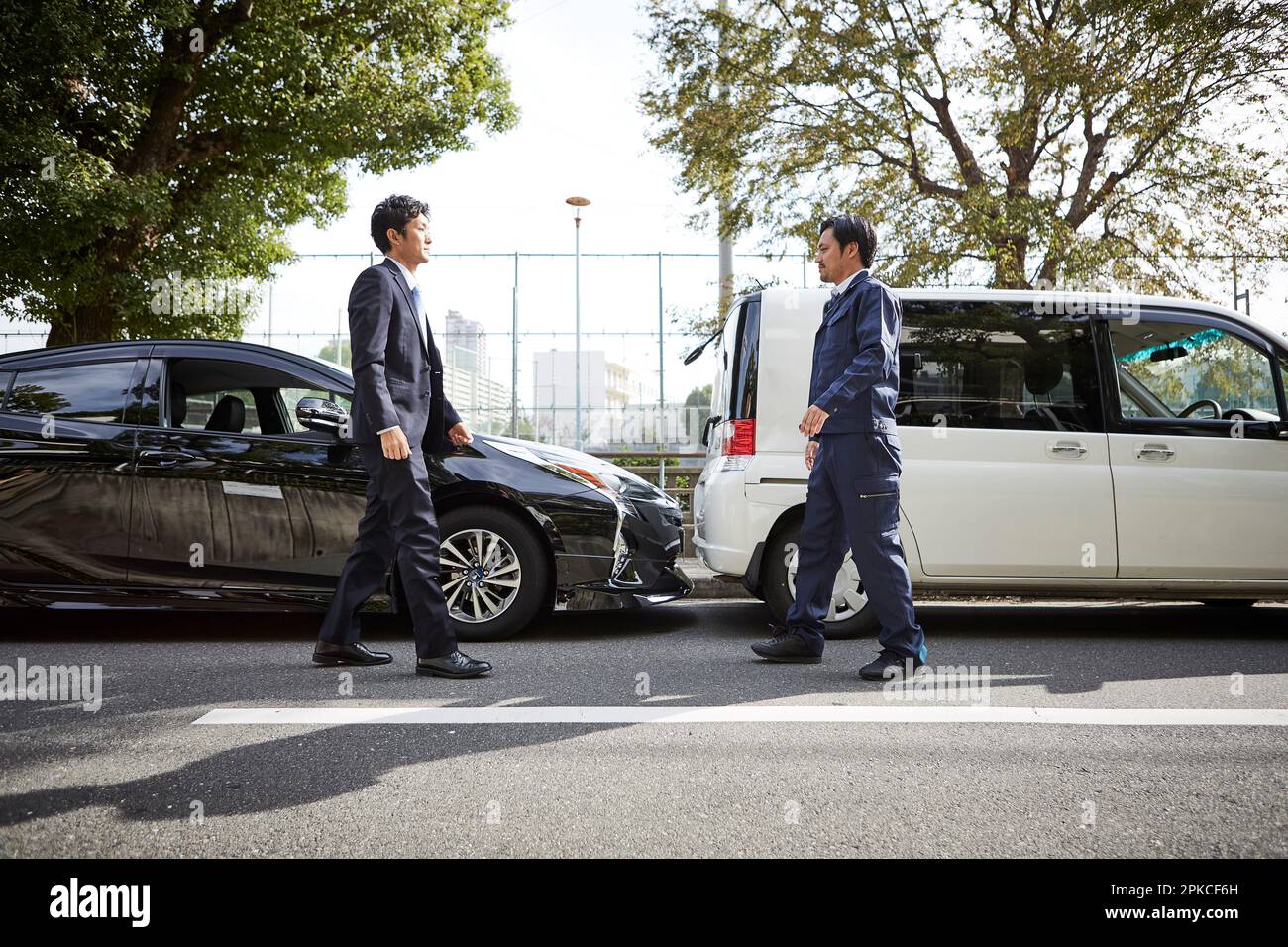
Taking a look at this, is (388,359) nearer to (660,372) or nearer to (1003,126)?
(1003,126)

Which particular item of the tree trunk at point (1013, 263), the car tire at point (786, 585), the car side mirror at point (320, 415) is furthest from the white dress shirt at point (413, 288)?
the tree trunk at point (1013, 263)

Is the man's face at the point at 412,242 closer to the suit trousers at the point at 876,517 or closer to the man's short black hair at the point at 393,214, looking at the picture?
the man's short black hair at the point at 393,214

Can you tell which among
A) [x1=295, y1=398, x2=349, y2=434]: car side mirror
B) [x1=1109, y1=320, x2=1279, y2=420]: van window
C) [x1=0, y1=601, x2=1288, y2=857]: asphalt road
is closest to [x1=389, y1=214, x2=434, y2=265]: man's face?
[x1=295, y1=398, x2=349, y2=434]: car side mirror

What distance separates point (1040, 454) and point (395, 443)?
3.33 metres

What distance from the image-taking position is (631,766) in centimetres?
293

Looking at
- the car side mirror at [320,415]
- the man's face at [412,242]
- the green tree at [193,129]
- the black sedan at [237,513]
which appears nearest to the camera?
the man's face at [412,242]

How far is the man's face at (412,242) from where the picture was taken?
4094 millimetres

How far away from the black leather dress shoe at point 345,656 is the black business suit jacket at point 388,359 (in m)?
0.92

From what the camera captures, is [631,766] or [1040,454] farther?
[1040,454]

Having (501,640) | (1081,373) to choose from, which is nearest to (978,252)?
(1081,373)

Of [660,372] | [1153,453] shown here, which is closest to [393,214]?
[1153,453]
